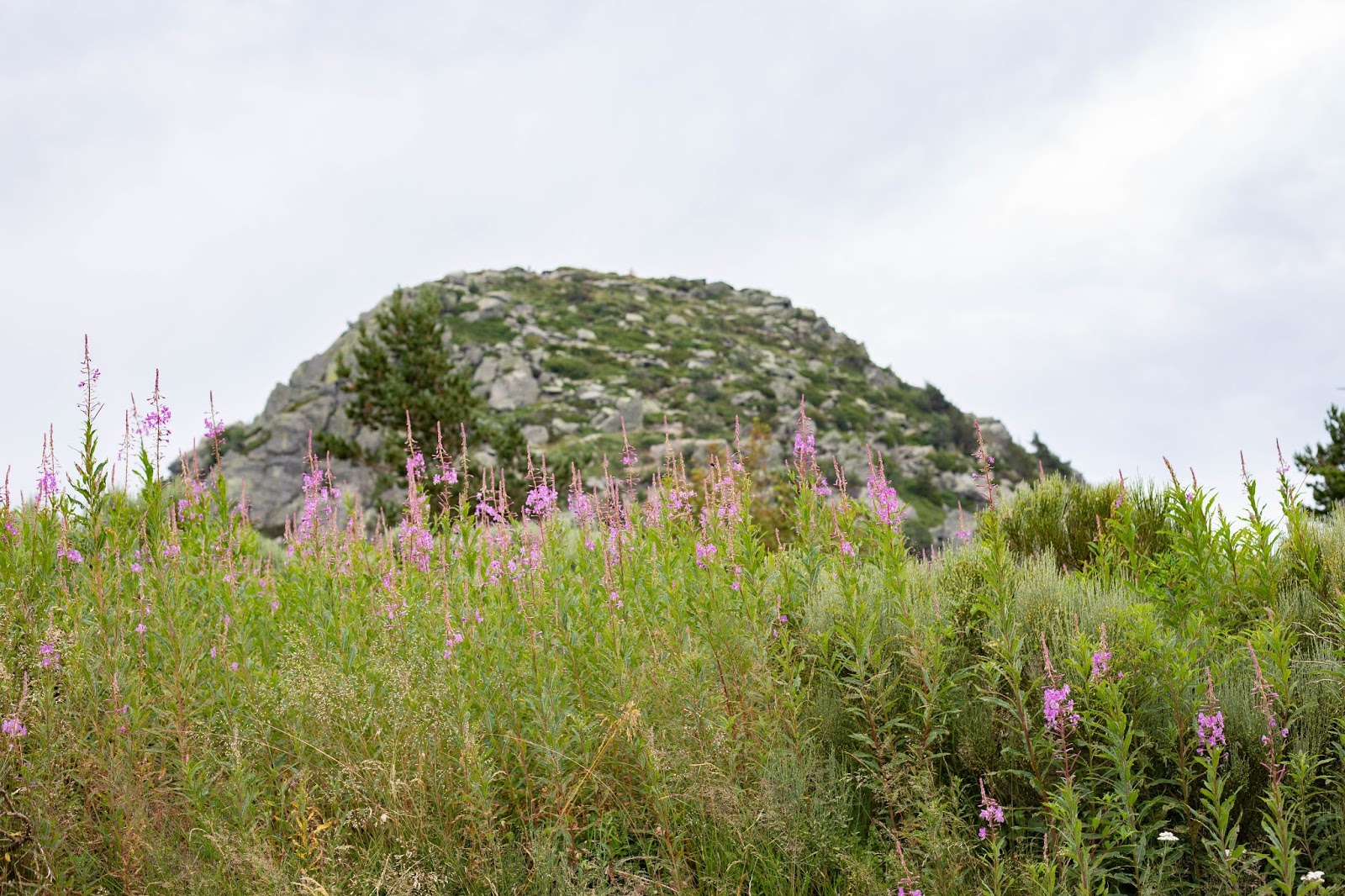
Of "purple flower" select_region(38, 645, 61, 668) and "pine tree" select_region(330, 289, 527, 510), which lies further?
"pine tree" select_region(330, 289, 527, 510)

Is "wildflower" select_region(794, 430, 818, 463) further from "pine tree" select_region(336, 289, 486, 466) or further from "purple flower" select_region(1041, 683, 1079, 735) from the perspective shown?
"pine tree" select_region(336, 289, 486, 466)

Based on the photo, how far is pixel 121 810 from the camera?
3691 mm

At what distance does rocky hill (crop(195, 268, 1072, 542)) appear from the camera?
44.8 metres

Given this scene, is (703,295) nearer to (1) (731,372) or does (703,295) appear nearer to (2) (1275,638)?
(1) (731,372)

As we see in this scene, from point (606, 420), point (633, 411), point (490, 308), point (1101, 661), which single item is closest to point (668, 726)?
point (1101, 661)

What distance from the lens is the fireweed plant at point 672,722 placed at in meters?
3.47

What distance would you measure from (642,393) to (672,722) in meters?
50.1

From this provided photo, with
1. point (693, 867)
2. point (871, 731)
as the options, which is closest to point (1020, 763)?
point (871, 731)

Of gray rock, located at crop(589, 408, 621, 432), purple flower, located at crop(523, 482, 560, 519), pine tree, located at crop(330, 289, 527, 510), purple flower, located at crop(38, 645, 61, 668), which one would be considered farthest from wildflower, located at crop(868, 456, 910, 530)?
gray rock, located at crop(589, 408, 621, 432)

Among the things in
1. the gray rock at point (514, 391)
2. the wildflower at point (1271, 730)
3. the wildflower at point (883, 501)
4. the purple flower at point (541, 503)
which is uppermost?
the gray rock at point (514, 391)

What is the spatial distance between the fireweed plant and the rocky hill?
21.8m

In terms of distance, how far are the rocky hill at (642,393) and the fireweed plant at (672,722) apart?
2181 cm

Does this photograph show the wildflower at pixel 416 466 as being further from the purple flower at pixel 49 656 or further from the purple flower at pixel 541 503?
the purple flower at pixel 49 656

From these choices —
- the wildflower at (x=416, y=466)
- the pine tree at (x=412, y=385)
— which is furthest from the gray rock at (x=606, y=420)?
the wildflower at (x=416, y=466)
